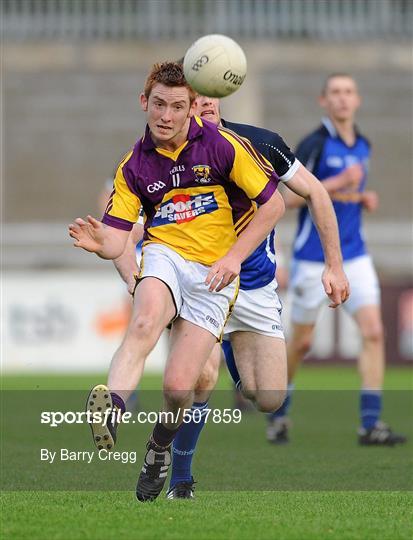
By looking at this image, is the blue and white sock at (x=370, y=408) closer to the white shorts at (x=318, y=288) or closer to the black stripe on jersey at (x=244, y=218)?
the white shorts at (x=318, y=288)

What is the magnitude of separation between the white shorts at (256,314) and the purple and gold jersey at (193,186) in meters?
0.48

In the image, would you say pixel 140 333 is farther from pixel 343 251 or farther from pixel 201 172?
pixel 343 251

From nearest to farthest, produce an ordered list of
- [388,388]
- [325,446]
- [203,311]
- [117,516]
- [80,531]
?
[80,531]
[117,516]
[203,311]
[325,446]
[388,388]

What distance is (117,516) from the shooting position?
5379 mm

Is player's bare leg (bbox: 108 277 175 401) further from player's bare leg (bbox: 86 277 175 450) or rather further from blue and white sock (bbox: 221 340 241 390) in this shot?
blue and white sock (bbox: 221 340 241 390)

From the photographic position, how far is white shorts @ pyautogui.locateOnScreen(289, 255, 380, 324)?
975 centimetres

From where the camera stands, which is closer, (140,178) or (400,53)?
(140,178)

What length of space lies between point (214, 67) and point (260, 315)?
1347mm

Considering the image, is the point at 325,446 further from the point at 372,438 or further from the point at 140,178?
the point at 140,178

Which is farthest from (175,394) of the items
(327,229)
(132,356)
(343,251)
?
(343,251)

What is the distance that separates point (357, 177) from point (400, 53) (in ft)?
50.0

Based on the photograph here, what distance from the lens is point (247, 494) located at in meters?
6.53

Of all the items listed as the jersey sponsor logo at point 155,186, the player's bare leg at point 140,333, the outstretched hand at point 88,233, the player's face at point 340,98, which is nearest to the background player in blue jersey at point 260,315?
the jersey sponsor logo at point 155,186

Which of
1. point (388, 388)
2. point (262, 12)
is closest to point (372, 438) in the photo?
point (388, 388)
